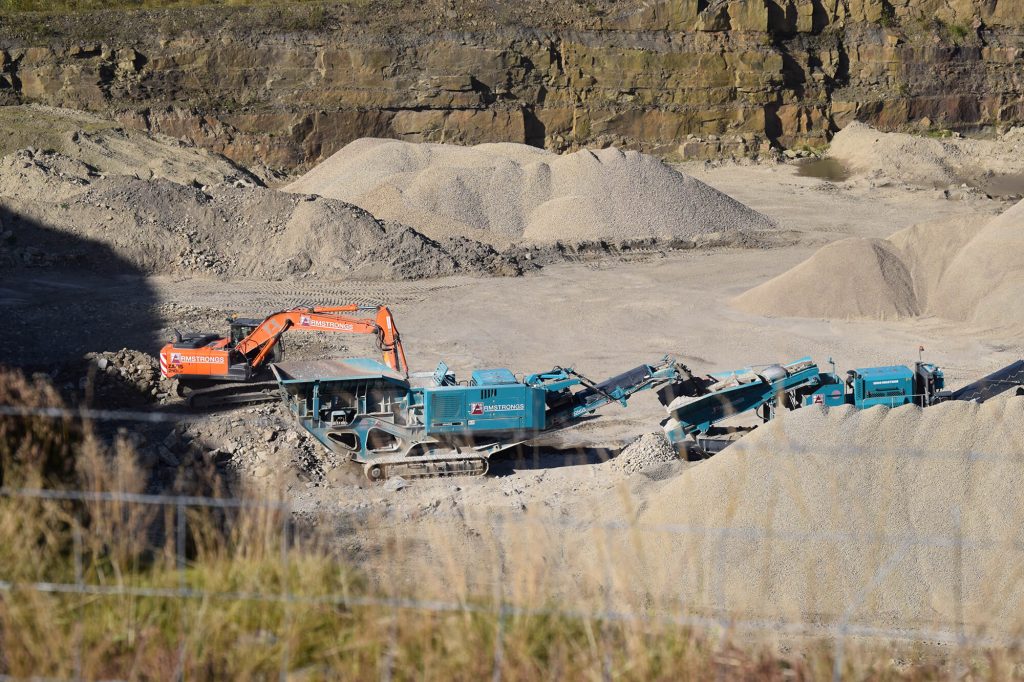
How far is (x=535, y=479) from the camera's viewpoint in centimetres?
1252

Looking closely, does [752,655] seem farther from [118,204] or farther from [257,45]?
[257,45]

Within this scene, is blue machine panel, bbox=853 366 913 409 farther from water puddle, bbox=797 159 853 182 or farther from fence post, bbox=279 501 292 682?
water puddle, bbox=797 159 853 182

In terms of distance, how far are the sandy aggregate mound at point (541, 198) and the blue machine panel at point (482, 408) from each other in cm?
1385

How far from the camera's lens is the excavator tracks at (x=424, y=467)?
1237 centimetres

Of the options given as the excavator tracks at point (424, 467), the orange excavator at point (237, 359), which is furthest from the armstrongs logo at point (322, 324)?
the excavator tracks at point (424, 467)

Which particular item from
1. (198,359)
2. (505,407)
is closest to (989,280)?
(505,407)

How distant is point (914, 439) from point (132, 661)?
282 inches

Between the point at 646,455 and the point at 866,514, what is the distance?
12.3 feet

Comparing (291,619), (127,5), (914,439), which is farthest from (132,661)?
(127,5)

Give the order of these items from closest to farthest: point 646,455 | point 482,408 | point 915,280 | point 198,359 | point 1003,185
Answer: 1. point 482,408
2. point 646,455
3. point 198,359
4. point 915,280
5. point 1003,185

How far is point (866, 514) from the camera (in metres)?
8.80

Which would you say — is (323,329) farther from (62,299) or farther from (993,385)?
(62,299)

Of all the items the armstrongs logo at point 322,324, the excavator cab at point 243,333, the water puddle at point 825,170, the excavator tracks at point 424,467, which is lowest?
the excavator tracks at point 424,467

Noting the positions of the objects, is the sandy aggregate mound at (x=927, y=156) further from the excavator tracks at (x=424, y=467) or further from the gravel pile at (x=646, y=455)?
the excavator tracks at (x=424, y=467)
